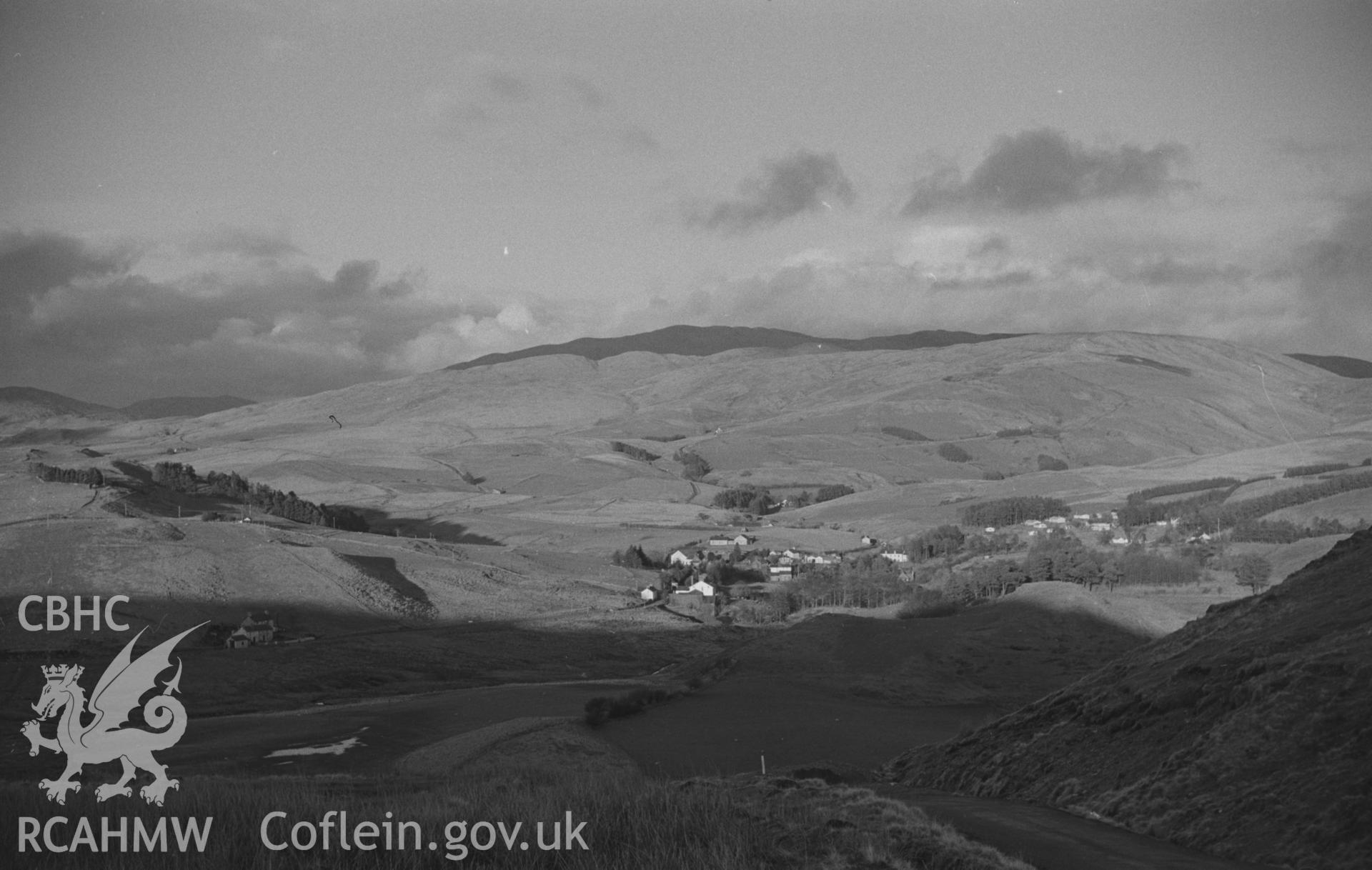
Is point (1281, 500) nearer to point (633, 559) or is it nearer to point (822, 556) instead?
point (822, 556)

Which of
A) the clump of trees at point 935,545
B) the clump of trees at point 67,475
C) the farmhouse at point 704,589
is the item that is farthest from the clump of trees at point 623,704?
the clump of trees at point 67,475

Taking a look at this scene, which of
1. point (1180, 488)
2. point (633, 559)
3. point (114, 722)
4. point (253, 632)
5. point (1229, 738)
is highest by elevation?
point (1180, 488)

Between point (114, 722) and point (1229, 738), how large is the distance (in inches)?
655

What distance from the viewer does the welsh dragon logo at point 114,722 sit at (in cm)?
1149

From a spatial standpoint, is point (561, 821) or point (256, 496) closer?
point (561, 821)

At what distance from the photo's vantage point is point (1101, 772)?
19.9 m

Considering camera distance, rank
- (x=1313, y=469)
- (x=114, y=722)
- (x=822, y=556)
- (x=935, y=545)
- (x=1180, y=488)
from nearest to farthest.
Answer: (x=114, y=722) < (x=935, y=545) < (x=822, y=556) < (x=1313, y=469) < (x=1180, y=488)

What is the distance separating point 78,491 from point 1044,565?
11535 cm

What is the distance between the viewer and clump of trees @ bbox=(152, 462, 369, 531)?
15950 cm

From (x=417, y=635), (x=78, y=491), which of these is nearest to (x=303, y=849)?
(x=417, y=635)

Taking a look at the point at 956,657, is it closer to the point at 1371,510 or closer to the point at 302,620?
the point at 302,620

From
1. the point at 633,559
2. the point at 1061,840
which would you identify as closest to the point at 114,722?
the point at 1061,840

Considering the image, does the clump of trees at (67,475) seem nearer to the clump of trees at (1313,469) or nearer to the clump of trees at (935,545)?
the clump of trees at (935,545)

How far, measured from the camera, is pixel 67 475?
145625mm
